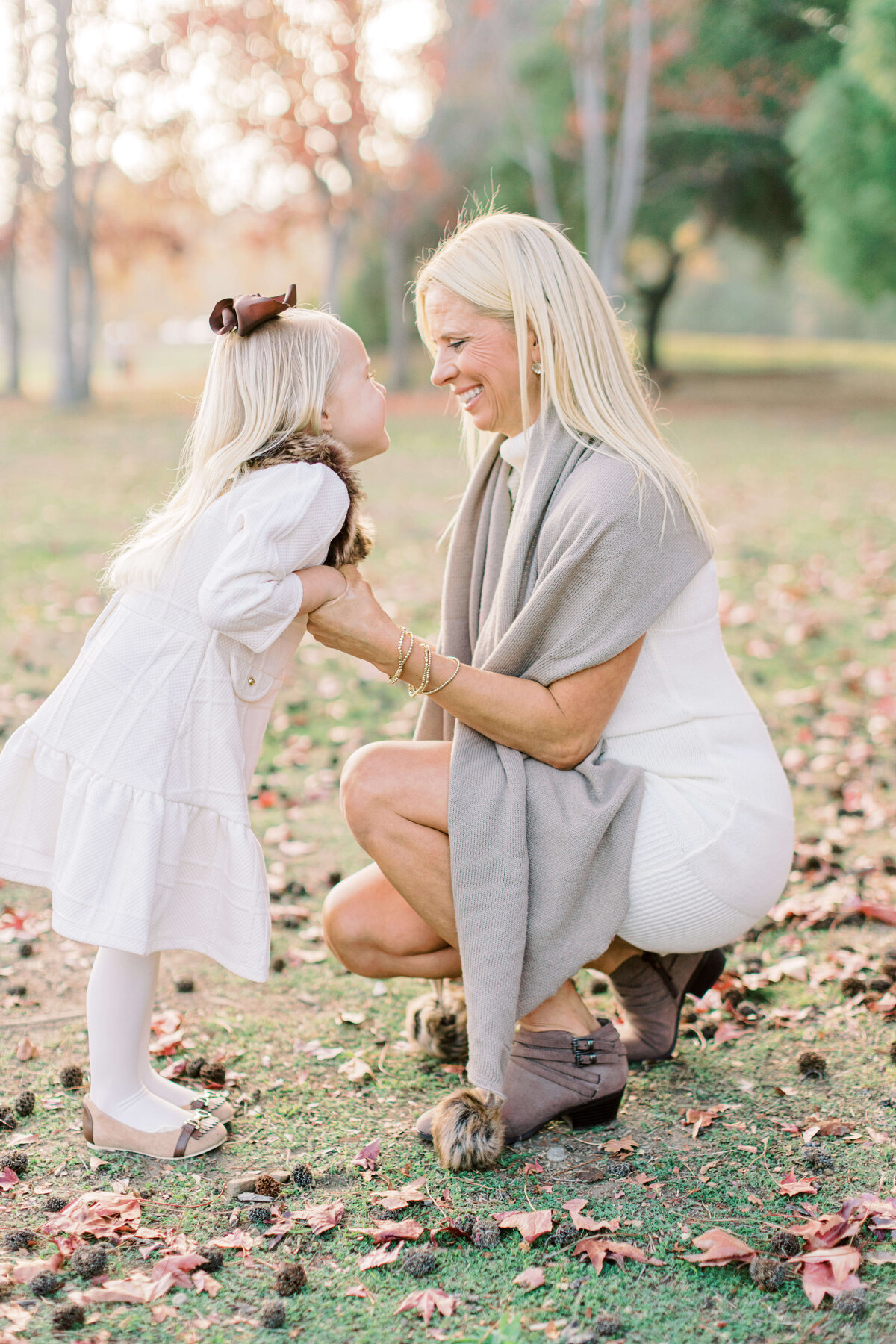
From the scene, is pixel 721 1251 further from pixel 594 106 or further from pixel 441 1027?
pixel 594 106

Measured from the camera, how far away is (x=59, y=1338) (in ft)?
6.24

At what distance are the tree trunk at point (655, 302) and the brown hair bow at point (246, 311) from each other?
25386 mm

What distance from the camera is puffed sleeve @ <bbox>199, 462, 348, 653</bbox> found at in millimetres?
2260

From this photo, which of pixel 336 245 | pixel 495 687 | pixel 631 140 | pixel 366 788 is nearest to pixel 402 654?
pixel 495 687

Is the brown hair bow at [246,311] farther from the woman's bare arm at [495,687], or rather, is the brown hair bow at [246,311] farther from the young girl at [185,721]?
the woman's bare arm at [495,687]

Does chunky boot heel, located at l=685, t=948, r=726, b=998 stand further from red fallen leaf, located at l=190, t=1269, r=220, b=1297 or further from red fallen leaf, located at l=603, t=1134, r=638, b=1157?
red fallen leaf, located at l=190, t=1269, r=220, b=1297

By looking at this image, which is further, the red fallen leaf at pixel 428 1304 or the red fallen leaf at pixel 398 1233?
the red fallen leaf at pixel 398 1233

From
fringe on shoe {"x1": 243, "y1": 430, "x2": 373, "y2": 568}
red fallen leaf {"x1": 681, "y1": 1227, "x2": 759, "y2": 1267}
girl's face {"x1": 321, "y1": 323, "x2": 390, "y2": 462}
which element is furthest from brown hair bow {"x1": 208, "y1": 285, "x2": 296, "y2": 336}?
red fallen leaf {"x1": 681, "y1": 1227, "x2": 759, "y2": 1267}

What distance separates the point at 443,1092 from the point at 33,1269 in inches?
38.5

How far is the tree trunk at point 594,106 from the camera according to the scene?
1814 centimetres

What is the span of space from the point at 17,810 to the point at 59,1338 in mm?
997

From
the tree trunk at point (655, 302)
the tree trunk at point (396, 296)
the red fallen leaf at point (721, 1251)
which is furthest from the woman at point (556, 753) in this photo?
the tree trunk at point (655, 302)

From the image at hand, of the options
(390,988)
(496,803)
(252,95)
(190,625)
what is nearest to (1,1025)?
(390,988)

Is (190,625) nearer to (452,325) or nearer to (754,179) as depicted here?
(452,325)
